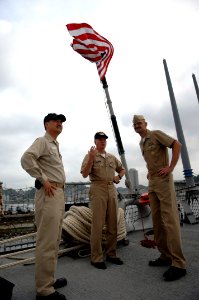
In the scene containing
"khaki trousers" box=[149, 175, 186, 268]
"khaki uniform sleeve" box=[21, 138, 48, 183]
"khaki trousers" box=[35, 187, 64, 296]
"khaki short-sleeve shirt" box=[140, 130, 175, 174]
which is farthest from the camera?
"khaki short-sleeve shirt" box=[140, 130, 175, 174]

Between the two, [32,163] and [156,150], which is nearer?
[32,163]

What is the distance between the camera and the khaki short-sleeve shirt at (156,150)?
3094mm

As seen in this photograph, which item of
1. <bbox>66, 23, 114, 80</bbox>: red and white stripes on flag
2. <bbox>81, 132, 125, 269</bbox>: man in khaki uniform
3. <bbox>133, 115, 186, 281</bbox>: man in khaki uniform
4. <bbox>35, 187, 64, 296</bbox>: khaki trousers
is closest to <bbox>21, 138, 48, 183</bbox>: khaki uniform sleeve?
<bbox>35, 187, 64, 296</bbox>: khaki trousers

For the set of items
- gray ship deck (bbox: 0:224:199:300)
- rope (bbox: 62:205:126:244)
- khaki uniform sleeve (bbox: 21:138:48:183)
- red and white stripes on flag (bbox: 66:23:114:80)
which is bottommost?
gray ship deck (bbox: 0:224:199:300)

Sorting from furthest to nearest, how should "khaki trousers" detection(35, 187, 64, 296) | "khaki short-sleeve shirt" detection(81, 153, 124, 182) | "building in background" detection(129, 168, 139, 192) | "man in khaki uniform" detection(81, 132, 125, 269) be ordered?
1. "building in background" detection(129, 168, 139, 192)
2. "khaki short-sleeve shirt" detection(81, 153, 124, 182)
3. "man in khaki uniform" detection(81, 132, 125, 269)
4. "khaki trousers" detection(35, 187, 64, 296)

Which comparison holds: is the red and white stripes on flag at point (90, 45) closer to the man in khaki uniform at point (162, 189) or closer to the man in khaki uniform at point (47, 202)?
the man in khaki uniform at point (162, 189)

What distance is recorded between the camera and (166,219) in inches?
115

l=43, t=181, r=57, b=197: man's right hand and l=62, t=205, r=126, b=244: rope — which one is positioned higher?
l=43, t=181, r=57, b=197: man's right hand

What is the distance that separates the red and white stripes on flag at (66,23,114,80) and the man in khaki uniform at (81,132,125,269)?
3144mm

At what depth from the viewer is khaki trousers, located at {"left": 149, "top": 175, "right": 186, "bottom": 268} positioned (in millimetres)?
2795

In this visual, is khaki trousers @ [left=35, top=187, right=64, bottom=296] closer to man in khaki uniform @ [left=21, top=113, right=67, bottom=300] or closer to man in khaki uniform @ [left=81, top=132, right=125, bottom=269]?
man in khaki uniform @ [left=21, top=113, right=67, bottom=300]

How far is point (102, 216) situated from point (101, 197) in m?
0.24

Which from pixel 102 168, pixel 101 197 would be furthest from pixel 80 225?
pixel 102 168

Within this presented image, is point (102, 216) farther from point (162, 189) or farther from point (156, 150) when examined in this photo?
point (156, 150)
